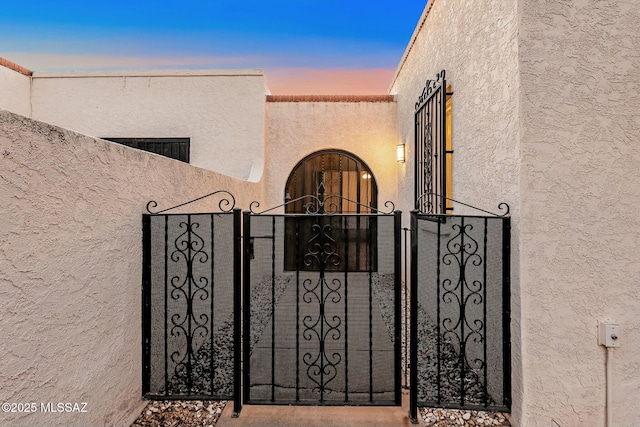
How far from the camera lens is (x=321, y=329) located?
2695 mm

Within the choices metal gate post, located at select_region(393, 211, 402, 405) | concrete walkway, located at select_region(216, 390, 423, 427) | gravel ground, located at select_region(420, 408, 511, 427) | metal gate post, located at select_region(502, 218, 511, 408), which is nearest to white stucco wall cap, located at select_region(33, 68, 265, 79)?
metal gate post, located at select_region(393, 211, 402, 405)

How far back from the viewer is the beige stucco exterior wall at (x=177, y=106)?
23.6ft

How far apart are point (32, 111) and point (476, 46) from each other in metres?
9.22

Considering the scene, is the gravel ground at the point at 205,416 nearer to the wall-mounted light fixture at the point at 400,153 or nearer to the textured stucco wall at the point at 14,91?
the wall-mounted light fixture at the point at 400,153

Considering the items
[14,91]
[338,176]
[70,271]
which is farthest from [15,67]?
[70,271]

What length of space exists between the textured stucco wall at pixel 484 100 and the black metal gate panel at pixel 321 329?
867 mm

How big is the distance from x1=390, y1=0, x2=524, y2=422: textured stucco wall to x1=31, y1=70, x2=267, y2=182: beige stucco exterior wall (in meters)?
4.21

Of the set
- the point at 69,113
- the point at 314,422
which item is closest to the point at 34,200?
the point at 314,422

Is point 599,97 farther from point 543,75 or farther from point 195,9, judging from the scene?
point 195,9

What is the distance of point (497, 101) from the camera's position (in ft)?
8.70

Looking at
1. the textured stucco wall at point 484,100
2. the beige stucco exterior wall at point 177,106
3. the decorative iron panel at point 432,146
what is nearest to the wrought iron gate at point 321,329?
the textured stucco wall at point 484,100

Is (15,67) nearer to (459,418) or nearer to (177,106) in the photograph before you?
(177,106)

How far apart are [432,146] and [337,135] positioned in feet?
10.6

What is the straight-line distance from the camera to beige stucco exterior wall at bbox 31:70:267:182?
7.18m
